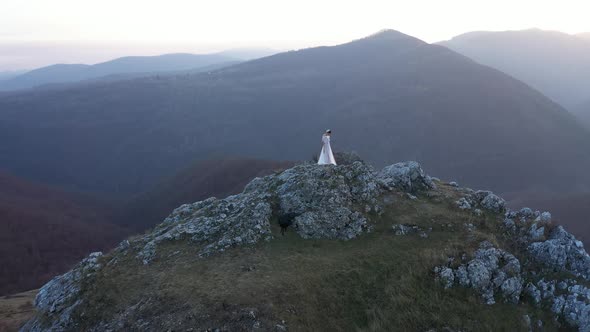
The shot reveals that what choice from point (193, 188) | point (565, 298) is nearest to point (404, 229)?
point (565, 298)

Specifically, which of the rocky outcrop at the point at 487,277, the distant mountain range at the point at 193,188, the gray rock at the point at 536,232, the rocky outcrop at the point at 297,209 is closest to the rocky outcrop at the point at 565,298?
the rocky outcrop at the point at 487,277

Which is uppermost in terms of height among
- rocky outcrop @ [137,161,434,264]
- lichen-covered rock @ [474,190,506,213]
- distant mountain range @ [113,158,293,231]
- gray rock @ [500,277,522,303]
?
rocky outcrop @ [137,161,434,264]

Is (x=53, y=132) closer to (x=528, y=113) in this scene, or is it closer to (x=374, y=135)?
(x=374, y=135)

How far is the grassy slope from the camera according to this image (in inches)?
580

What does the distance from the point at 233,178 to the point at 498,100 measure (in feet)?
367

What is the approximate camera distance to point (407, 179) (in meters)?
24.1

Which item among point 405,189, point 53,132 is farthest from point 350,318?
point 53,132

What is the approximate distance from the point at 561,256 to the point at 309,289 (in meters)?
11.6

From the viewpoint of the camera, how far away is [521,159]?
4774 inches

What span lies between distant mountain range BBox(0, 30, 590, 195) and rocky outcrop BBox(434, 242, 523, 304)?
9999 cm

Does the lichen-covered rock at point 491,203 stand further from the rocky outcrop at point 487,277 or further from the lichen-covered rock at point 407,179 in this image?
the rocky outcrop at point 487,277

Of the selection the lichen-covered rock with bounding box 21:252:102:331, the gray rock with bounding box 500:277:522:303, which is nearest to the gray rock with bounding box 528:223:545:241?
the gray rock with bounding box 500:277:522:303

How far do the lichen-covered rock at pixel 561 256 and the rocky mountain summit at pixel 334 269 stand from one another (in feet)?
0.17

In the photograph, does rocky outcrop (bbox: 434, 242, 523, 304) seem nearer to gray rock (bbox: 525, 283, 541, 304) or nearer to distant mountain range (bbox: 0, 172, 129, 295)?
gray rock (bbox: 525, 283, 541, 304)
